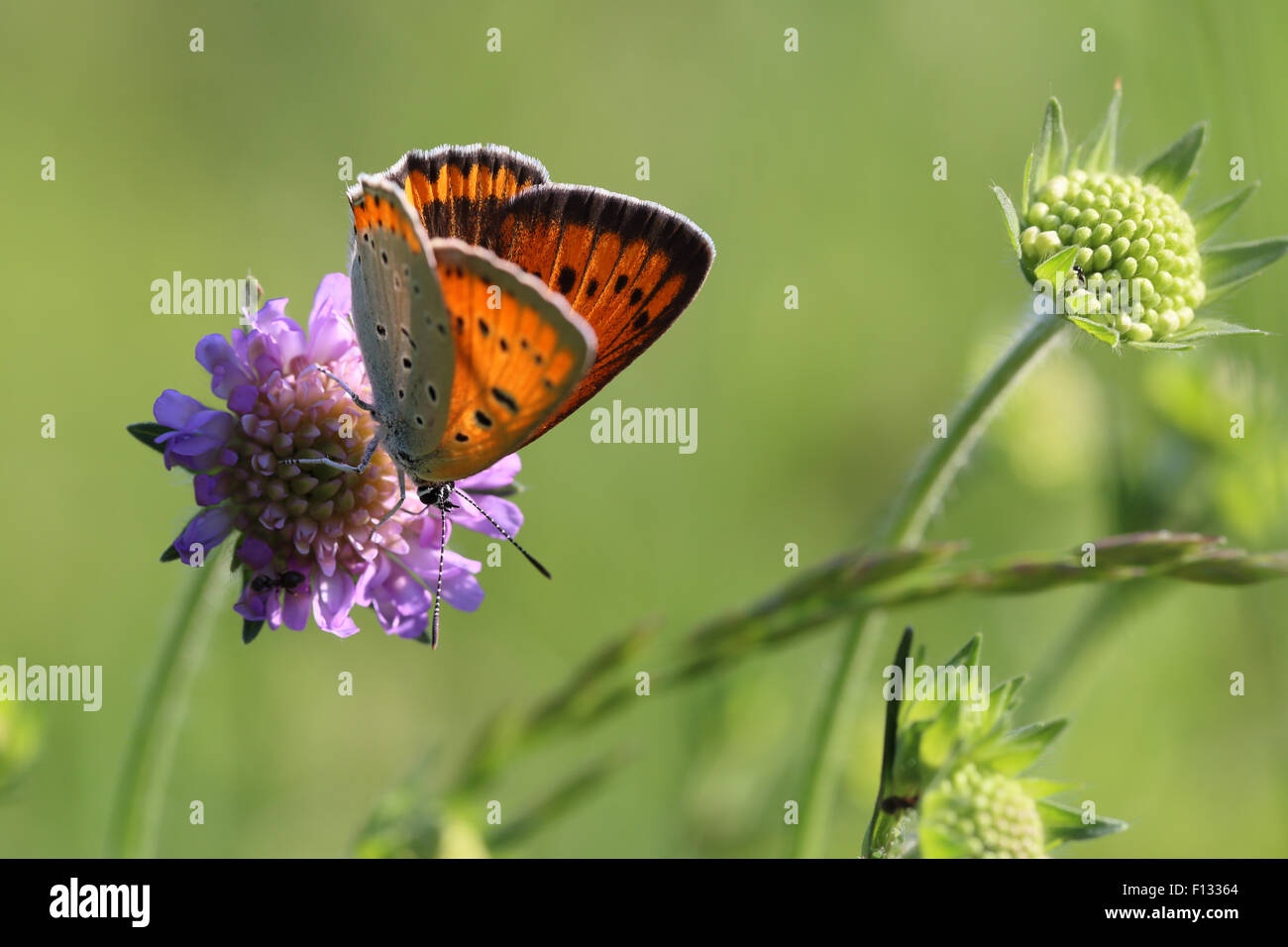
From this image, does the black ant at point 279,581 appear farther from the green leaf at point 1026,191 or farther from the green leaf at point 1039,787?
the green leaf at point 1026,191

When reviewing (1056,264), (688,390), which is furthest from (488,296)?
(688,390)

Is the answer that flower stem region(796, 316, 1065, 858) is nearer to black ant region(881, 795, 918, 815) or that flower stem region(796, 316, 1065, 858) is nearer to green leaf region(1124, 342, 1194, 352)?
green leaf region(1124, 342, 1194, 352)

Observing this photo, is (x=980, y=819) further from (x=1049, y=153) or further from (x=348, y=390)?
(x=348, y=390)

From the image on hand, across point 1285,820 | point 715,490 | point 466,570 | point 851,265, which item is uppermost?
point 851,265

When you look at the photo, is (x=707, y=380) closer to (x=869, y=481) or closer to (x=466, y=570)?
(x=869, y=481)

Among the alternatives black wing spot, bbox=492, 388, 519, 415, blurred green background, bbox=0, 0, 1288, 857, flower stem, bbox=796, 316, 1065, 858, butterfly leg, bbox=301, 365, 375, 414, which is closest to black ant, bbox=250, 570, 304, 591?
butterfly leg, bbox=301, 365, 375, 414
